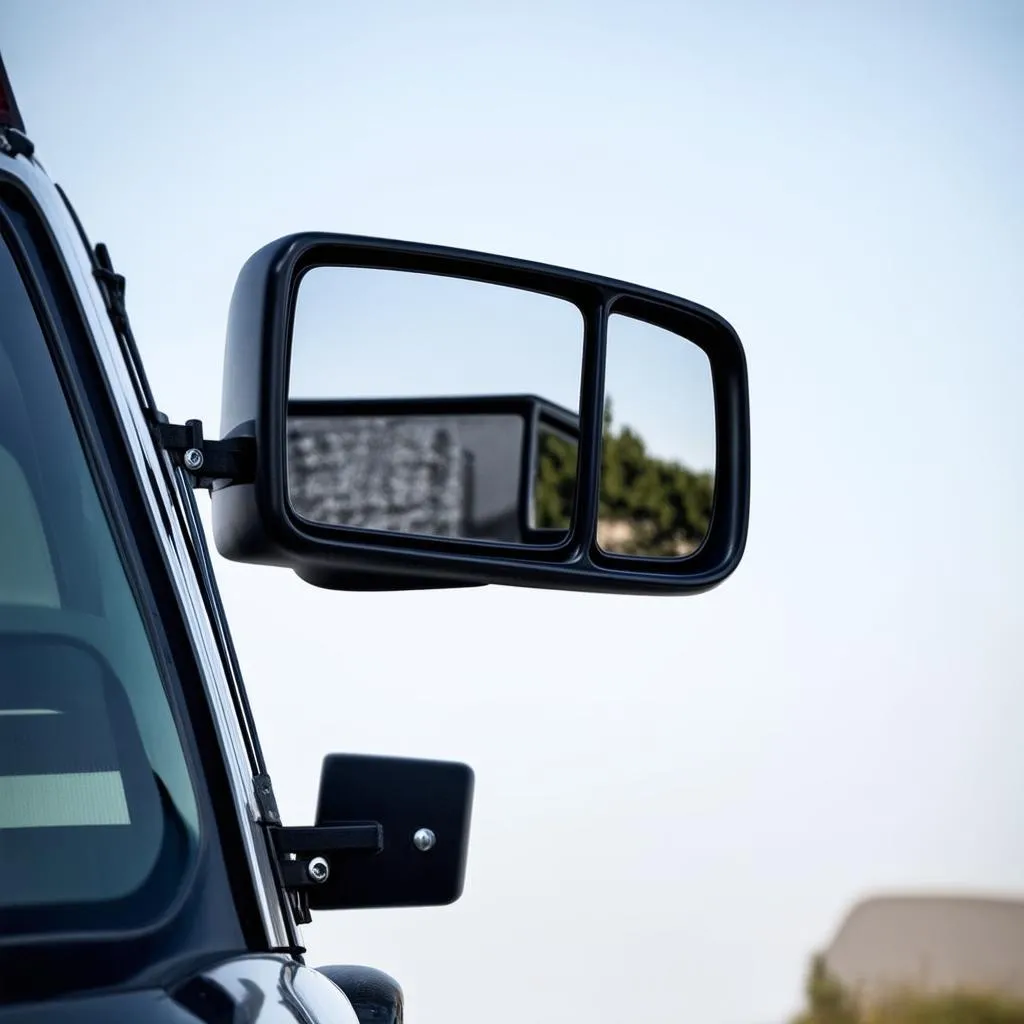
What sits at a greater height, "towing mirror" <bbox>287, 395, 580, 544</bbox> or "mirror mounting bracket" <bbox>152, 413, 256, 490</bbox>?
"towing mirror" <bbox>287, 395, 580, 544</bbox>

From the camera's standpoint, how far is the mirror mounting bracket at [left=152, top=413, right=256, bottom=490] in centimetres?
79

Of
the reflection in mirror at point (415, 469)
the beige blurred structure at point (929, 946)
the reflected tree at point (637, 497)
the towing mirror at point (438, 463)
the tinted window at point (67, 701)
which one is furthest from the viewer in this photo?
the beige blurred structure at point (929, 946)

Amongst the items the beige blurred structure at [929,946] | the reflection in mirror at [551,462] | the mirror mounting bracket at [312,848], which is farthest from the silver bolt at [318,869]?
the beige blurred structure at [929,946]

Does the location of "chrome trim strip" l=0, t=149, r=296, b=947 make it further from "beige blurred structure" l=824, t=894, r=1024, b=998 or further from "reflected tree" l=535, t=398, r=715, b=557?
"beige blurred structure" l=824, t=894, r=1024, b=998

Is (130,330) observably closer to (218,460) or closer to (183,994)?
(218,460)

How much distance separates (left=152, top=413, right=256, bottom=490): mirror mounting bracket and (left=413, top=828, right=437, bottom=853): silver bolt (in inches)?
11.0

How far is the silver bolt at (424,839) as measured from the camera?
0.93 meters

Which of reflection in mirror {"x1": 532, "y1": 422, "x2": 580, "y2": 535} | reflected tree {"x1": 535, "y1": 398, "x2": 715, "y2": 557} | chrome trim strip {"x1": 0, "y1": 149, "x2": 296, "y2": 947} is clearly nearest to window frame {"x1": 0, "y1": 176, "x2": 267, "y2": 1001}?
chrome trim strip {"x1": 0, "y1": 149, "x2": 296, "y2": 947}

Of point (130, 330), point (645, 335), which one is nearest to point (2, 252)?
point (130, 330)

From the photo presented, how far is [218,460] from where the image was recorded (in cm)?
81

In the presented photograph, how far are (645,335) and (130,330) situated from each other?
1.35 feet

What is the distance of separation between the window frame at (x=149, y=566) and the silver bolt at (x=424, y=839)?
0.50 feet

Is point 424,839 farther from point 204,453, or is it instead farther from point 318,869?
point 204,453

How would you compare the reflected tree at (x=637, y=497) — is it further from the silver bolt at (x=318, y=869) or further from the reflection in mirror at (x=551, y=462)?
the silver bolt at (x=318, y=869)
